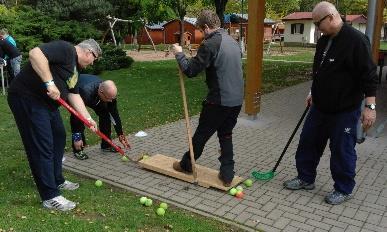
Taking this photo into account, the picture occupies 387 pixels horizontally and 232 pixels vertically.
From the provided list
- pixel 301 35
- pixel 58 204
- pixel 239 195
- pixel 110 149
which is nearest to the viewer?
pixel 58 204

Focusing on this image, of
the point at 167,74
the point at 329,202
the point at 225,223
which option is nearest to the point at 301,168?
the point at 329,202

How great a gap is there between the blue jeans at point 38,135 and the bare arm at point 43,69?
0.28 m

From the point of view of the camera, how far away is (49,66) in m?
4.13

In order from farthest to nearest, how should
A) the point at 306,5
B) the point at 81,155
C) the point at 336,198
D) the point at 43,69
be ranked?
the point at 306,5
the point at 81,155
the point at 336,198
the point at 43,69

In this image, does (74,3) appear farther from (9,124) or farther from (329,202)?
(329,202)

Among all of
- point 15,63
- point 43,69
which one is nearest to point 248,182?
point 43,69

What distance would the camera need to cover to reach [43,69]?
13.0 feet

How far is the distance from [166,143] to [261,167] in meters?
1.80

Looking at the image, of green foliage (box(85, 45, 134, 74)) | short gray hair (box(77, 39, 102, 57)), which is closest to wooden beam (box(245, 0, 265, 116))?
short gray hair (box(77, 39, 102, 57))

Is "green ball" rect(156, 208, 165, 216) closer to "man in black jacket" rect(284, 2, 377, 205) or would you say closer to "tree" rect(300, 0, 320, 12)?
"man in black jacket" rect(284, 2, 377, 205)

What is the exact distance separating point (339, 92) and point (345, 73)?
8.1 inches

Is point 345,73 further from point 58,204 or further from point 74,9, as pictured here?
point 74,9

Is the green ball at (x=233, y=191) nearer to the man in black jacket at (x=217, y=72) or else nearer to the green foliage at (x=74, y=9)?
the man in black jacket at (x=217, y=72)

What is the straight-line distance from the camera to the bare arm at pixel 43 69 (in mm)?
3947
